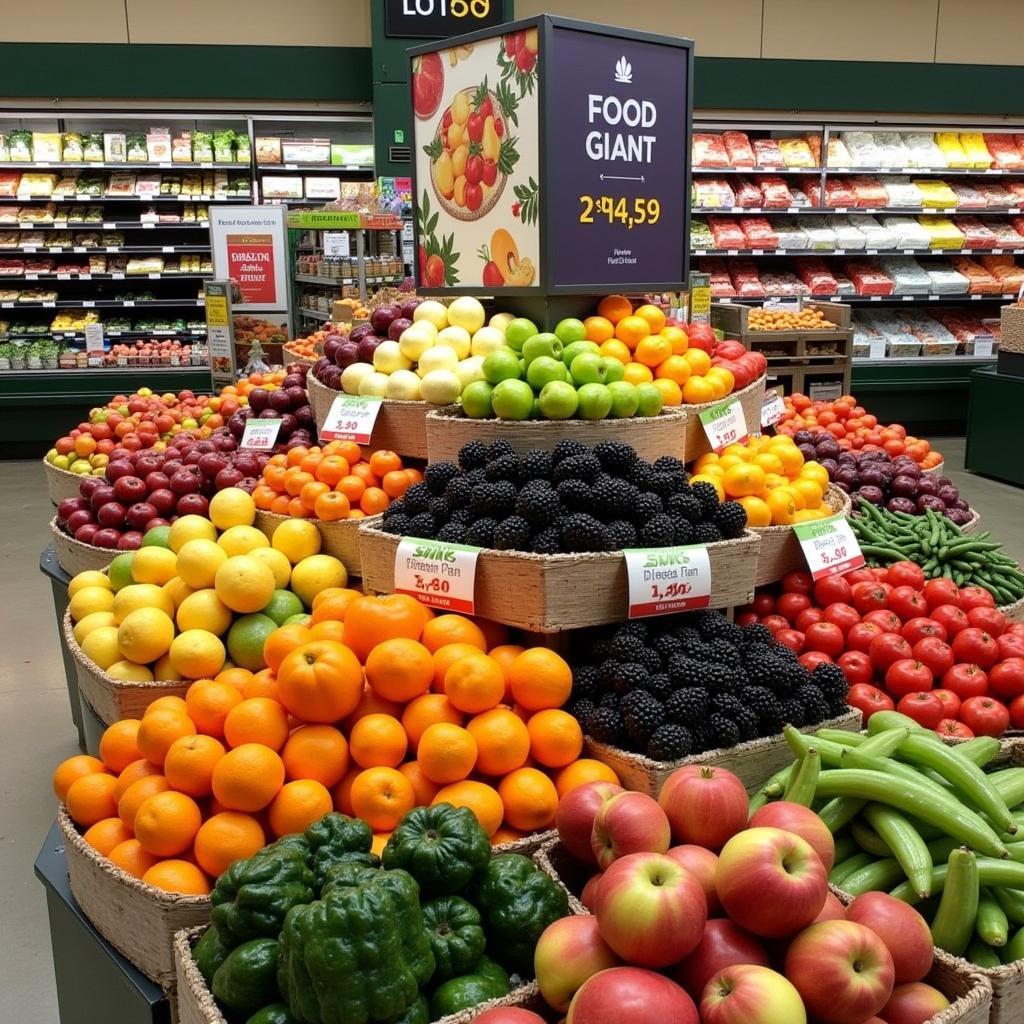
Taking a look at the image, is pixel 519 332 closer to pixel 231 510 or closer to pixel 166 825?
pixel 231 510

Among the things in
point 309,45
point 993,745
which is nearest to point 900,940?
point 993,745

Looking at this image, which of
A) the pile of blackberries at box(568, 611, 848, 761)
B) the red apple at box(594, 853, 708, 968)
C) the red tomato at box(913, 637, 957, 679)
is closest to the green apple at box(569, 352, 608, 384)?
the pile of blackberries at box(568, 611, 848, 761)

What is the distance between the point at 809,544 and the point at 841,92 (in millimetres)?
7671

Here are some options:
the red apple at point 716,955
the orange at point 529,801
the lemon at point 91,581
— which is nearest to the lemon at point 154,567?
the lemon at point 91,581

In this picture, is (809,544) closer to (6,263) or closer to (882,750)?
(882,750)

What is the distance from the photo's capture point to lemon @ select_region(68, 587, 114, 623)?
264cm

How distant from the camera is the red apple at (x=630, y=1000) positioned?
1144 millimetres

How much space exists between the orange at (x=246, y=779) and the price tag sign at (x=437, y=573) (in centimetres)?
54

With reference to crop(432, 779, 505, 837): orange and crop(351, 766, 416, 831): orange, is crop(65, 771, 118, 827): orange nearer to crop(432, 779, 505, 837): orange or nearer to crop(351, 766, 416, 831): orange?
crop(351, 766, 416, 831): orange

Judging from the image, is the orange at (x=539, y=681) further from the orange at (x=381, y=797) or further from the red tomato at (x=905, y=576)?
the red tomato at (x=905, y=576)

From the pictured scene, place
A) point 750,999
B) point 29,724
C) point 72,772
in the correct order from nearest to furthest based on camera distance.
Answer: point 750,999, point 72,772, point 29,724

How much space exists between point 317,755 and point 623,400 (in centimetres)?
111

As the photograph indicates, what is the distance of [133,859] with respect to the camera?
68.2 inches

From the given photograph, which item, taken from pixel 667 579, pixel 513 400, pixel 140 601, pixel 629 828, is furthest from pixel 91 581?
pixel 629 828
